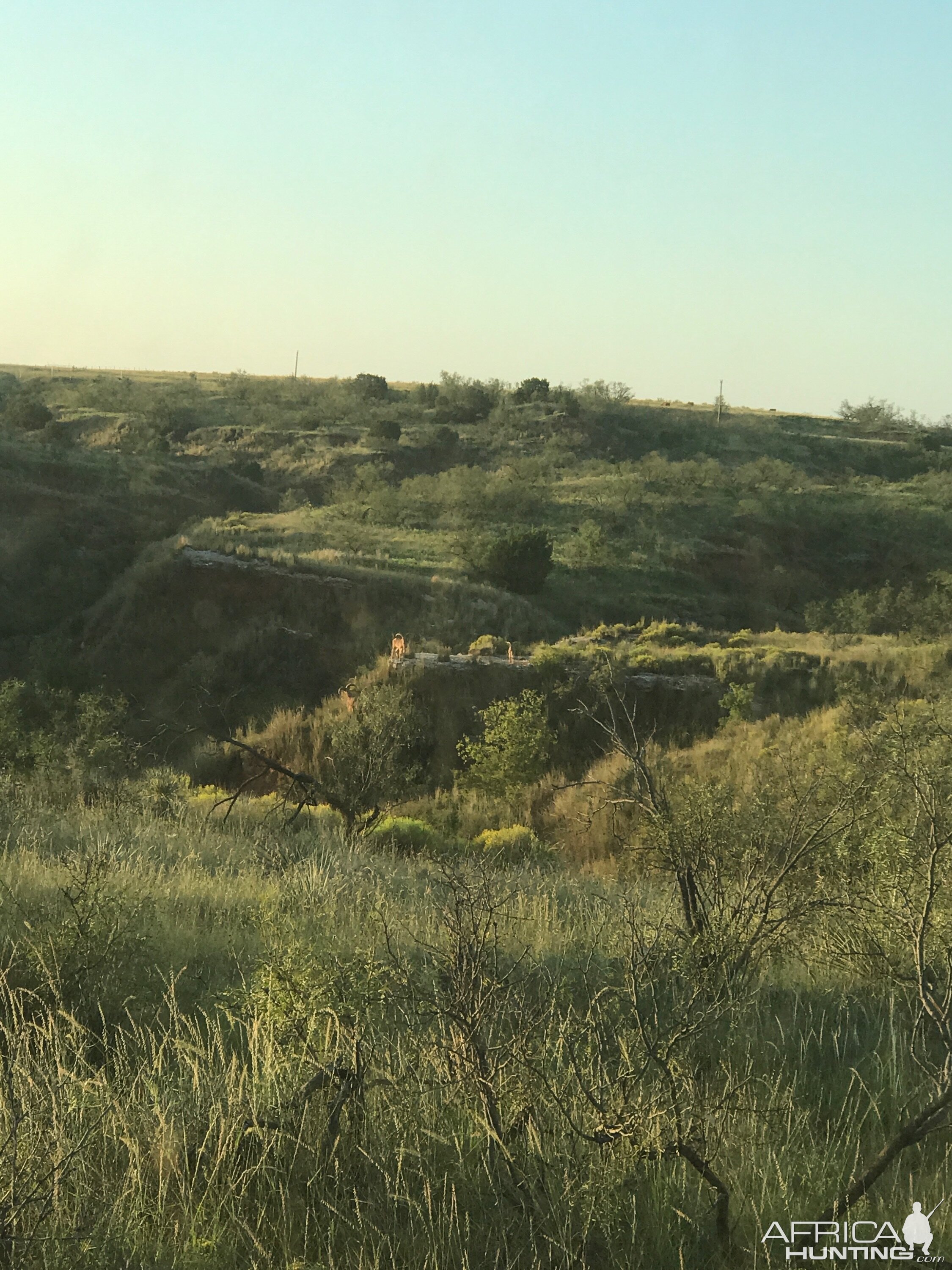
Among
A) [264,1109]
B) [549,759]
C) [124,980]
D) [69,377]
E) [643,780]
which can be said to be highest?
[69,377]

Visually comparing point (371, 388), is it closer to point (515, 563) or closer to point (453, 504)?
point (453, 504)

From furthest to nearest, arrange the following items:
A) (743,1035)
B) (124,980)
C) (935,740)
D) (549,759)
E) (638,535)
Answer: (638,535) → (549,759) → (935,740) → (124,980) → (743,1035)

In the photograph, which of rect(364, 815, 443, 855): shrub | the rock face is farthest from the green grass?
the rock face

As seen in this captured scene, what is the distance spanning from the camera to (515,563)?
121ft

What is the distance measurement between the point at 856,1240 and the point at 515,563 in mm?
34536

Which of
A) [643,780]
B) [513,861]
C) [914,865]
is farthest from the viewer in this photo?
[513,861]

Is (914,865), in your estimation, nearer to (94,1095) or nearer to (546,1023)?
(546,1023)

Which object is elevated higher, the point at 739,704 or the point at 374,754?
the point at 374,754

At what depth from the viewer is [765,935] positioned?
4.19 metres

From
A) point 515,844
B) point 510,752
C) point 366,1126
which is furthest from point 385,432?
point 366,1126

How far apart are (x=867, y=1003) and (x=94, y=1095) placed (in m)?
3.33

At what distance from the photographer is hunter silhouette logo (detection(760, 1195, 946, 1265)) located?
97.7 inches

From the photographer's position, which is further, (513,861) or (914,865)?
(513,861)

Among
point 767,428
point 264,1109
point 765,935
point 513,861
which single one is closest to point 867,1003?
point 765,935
